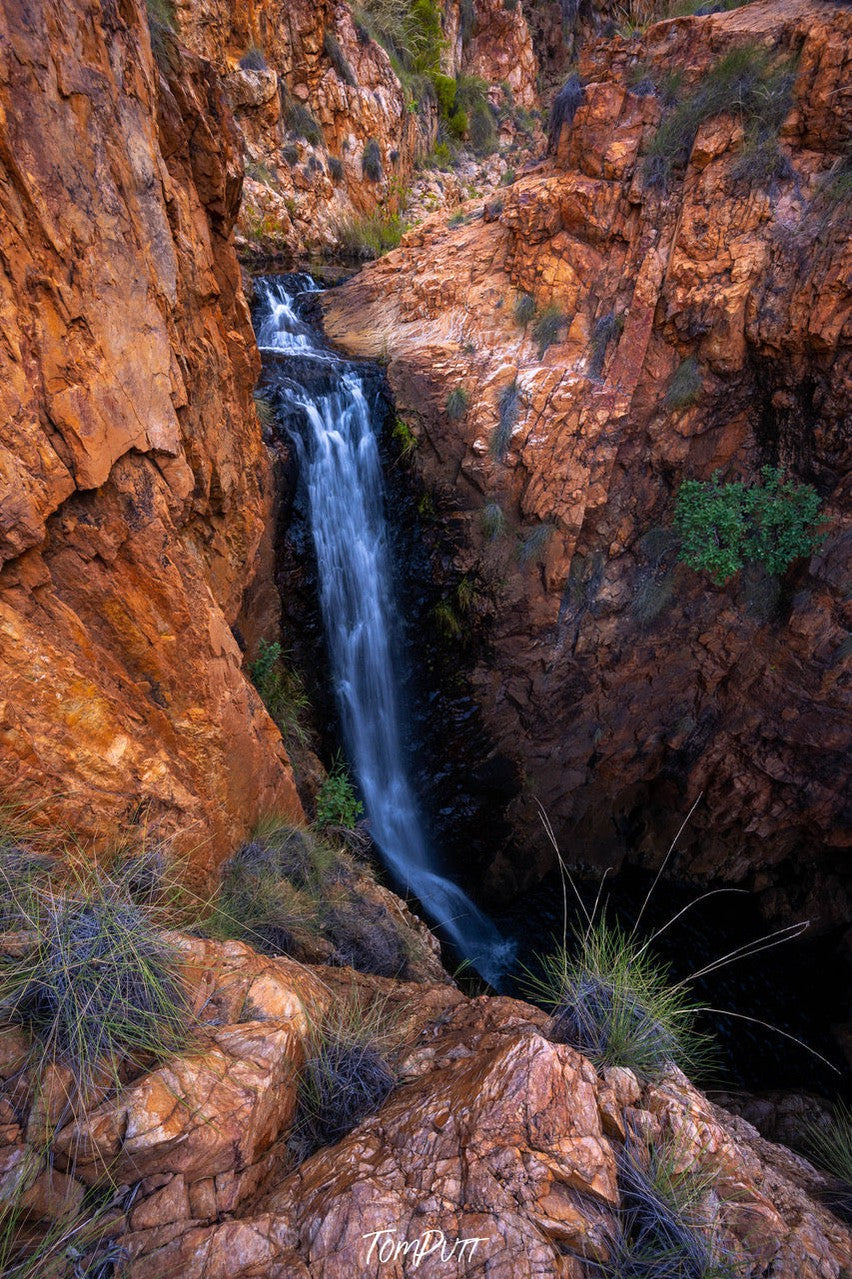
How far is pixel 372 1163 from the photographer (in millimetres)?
1779

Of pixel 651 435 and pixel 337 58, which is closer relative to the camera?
pixel 651 435

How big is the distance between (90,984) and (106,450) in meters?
1.97

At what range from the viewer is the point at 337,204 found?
31.9ft

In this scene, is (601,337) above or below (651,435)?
above

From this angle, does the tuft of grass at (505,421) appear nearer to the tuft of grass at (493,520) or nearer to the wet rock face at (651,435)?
the wet rock face at (651,435)

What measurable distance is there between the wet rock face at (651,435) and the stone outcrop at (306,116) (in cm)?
266

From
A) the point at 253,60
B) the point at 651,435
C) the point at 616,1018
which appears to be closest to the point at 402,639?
the point at 651,435

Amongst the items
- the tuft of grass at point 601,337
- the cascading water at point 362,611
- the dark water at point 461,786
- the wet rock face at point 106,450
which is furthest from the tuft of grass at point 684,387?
the wet rock face at point 106,450

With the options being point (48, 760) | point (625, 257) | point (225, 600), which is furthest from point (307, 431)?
point (48, 760)

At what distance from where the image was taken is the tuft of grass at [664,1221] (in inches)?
62.5

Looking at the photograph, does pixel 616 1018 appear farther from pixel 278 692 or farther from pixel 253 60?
pixel 253 60

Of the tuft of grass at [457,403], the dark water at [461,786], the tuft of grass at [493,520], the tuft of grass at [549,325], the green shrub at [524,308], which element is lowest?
the dark water at [461,786]

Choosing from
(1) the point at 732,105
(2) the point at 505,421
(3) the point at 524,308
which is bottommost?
(2) the point at 505,421

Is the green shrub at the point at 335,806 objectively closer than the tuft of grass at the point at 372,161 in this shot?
Yes
